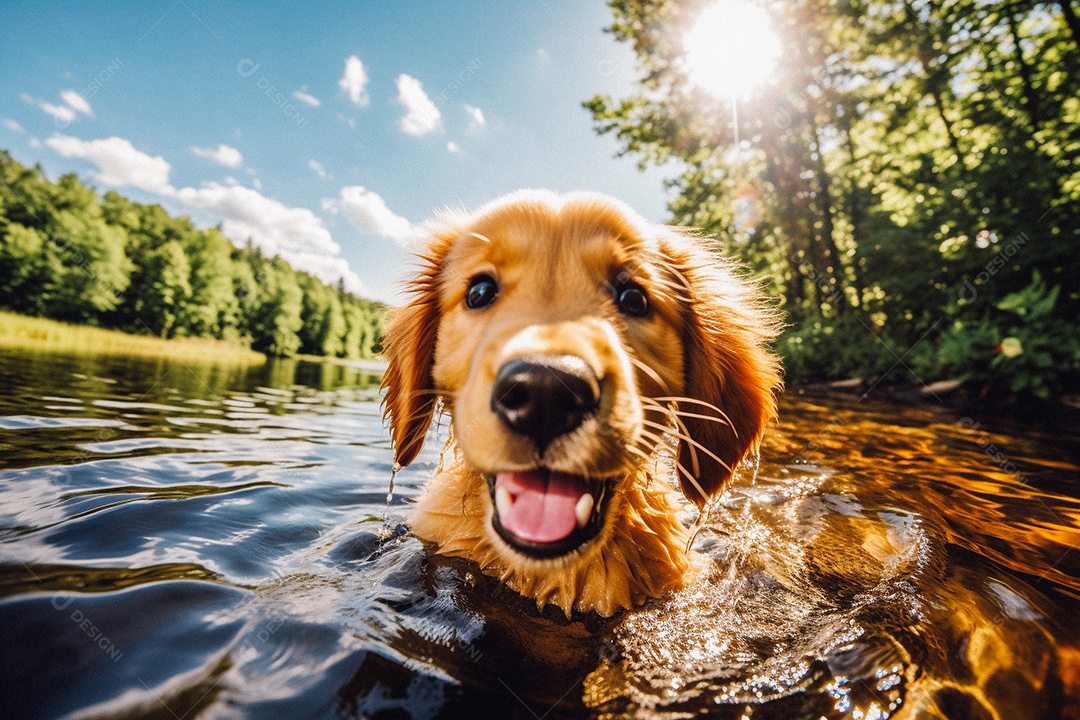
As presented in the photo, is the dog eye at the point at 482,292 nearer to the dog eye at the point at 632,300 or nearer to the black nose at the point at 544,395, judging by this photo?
the dog eye at the point at 632,300

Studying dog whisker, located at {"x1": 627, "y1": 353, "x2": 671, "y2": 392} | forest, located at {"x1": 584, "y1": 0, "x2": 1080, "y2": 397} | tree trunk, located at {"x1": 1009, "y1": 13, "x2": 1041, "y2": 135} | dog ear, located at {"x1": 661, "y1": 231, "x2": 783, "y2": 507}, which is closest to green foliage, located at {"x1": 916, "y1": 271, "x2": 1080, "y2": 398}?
forest, located at {"x1": 584, "y1": 0, "x2": 1080, "y2": 397}

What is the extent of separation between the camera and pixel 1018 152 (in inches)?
448

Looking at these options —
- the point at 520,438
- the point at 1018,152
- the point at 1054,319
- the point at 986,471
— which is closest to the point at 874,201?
the point at 1018,152

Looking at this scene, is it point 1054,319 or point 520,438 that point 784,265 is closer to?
point 1054,319

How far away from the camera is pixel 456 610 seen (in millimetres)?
2125

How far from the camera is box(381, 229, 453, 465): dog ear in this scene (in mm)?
3098

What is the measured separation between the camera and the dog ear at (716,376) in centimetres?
279

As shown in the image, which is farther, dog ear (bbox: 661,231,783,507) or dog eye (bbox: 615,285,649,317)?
dog ear (bbox: 661,231,783,507)

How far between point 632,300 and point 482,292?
0.77m

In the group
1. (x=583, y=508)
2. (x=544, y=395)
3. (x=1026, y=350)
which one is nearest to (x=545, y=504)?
(x=583, y=508)

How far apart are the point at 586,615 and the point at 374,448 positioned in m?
4.24

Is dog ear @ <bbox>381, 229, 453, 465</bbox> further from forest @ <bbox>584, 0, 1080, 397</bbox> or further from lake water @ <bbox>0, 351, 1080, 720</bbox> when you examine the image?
forest @ <bbox>584, 0, 1080, 397</bbox>

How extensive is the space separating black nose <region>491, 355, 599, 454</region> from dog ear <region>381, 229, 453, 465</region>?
1.45m

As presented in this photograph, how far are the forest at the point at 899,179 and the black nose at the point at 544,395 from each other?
22.9 ft
